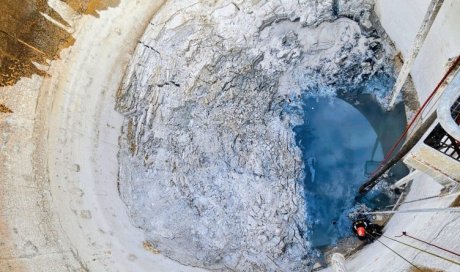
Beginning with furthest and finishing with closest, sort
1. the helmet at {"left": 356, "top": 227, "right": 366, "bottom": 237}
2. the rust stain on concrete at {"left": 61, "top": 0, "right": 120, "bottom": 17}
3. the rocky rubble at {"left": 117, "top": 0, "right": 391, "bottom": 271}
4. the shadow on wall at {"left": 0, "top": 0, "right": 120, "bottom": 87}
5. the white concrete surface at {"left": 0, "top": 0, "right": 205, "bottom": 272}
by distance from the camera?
1. the rocky rubble at {"left": 117, "top": 0, "right": 391, "bottom": 271}
2. the helmet at {"left": 356, "top": 227, "right": 366, "bottom": 237}
3. the rust stain on concrete at {"left": 61, "top": 0, "right": 120, "bottom": 17}
4. the shadow on wall at {"left": 0, "top": 0, "right": 120, "bottom": 87}
5. the white concrete surface at {"left": 0, "top": 0, "right": 205, "bottom": 272}

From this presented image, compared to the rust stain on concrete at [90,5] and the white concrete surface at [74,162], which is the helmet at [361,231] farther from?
the rust stain on concrete at [90,5]

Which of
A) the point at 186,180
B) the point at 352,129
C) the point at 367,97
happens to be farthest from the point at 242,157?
the point at 367,97

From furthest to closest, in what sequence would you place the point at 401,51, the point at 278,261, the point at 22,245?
the point at 401,51 → the point at 278,261 → the point at 22,245

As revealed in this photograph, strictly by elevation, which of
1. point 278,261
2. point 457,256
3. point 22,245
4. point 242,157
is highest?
point 242,157

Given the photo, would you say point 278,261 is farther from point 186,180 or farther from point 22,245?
point 22,245

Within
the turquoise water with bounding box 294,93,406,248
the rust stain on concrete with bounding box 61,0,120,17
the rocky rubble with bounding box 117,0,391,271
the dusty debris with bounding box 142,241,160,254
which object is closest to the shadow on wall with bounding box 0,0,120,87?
the rust stain on concrete with bounding box 61,0,120,17

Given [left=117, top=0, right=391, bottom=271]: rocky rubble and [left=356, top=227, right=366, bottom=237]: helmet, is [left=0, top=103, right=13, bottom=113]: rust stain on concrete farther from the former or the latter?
[left=356, top=227, right=366, bottom=237]: helmet

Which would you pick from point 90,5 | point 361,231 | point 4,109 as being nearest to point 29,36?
point 90,5

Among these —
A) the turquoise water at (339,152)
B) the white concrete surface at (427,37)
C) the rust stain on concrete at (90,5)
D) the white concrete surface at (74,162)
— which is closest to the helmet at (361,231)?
the turquoise water at (339,152)
